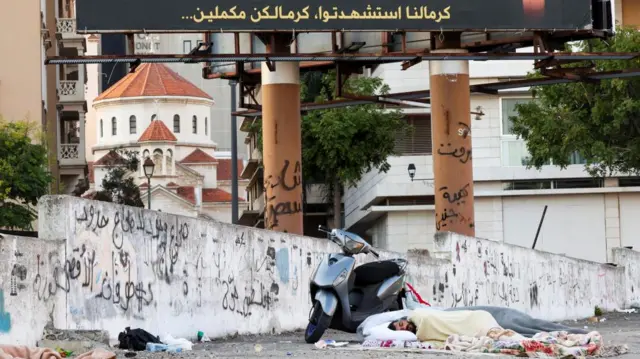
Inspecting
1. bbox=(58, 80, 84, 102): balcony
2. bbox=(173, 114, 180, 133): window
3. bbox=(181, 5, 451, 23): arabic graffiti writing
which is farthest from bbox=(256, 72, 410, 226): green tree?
bbox=(173, 114, 180, 133): window

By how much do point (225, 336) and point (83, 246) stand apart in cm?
371

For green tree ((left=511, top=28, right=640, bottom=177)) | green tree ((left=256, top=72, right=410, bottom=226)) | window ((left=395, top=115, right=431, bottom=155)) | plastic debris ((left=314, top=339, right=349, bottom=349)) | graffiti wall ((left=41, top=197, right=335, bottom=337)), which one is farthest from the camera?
window ((left=395, top=115, right=431, bottom=155))

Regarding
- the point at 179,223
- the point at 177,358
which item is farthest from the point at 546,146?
the point at 177,358

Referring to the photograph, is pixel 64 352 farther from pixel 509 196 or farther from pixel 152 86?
pixel 152 86

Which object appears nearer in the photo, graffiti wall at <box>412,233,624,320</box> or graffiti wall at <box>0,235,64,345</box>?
graffiti wall at <box>0,235,64,345</box>

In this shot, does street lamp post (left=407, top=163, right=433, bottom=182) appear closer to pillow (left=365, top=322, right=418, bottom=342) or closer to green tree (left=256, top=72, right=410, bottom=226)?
green tree (left=256, top=72, right=410, bottom=226)

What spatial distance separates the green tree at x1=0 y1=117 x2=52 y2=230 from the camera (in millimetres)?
47969

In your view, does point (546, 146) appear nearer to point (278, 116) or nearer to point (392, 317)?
point (278, 116)

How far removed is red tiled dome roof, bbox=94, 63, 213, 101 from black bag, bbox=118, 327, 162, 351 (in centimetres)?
13221

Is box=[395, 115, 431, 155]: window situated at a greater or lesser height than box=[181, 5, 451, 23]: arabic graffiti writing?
lesser

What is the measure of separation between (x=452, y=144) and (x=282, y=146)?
3349 millimetres

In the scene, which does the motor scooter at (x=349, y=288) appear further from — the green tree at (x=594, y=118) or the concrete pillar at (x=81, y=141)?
the concrete pillar at (x=81, y=141)

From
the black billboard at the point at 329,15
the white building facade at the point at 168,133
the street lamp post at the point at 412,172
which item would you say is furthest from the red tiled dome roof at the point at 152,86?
the black billboard at the point at 329,15

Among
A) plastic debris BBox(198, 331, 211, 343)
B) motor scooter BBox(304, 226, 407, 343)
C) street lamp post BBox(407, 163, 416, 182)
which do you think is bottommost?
plastic debris BBox(198, 331, 211, 343)
